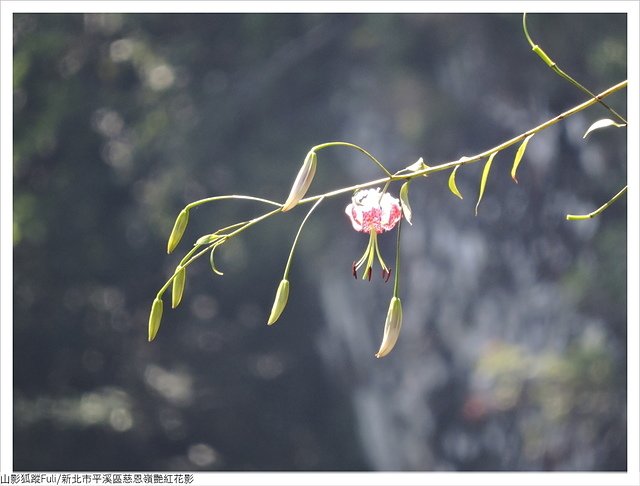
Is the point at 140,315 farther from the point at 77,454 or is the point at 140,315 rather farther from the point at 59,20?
the point at 59,20

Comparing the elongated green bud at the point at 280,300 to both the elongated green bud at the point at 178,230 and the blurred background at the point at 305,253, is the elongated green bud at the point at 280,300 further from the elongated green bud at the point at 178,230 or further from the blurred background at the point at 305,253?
the blurred background at the point at 305,253

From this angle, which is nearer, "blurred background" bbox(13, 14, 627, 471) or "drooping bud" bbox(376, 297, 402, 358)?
"drooping bud" bbox(376, 297, 402, 358)

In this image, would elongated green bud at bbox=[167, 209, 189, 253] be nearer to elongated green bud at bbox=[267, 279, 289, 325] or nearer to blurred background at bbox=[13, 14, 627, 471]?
elongated green bud at bbox=[267, 279, 289, 325]

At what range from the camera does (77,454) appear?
334 centimetres

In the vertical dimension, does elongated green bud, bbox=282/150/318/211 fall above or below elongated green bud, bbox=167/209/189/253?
above

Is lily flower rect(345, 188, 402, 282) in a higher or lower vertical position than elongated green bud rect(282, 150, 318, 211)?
lower

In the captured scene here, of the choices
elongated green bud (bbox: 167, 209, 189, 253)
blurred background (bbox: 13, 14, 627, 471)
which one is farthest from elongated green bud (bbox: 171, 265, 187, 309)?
blurred background (bbox: 13, 14, 627, 471)

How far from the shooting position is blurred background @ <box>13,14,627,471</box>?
3.12 metres

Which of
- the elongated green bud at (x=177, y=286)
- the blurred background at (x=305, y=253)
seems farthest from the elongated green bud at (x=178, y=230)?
the blurred background at (x=305, y=253)

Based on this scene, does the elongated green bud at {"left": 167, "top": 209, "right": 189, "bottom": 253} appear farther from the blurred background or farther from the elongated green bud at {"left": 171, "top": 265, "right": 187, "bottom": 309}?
the blurred background

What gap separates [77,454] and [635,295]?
315 cm

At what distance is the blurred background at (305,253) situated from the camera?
312 cm

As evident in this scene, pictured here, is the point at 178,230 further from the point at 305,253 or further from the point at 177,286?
the point at 305,253

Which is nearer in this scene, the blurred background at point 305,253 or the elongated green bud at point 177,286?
the elongated green bud at point 177,286
